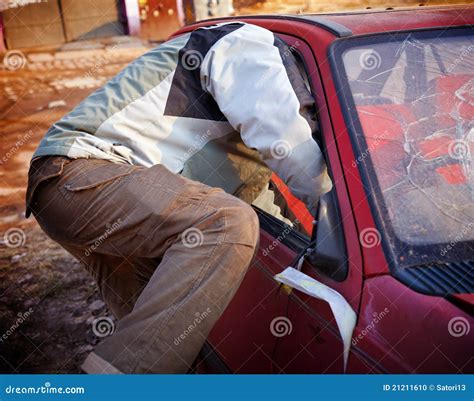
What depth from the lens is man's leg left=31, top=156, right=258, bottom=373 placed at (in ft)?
5.94

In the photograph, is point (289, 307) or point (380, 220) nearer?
point (380, 220)

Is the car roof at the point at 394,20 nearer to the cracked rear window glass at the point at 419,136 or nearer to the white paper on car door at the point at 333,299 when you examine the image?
the cracked rear window glass at the point at 419,136

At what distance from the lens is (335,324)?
178 cm

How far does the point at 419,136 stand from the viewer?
80.2 inches

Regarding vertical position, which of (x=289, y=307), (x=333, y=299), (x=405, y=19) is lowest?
(x=289, y=307)

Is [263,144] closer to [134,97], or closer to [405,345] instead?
[134,97]

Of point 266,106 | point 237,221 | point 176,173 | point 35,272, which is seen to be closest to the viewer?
point 237,221

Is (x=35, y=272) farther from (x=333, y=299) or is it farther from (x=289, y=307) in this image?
Result: (x=333, y=299)

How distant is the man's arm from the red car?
0.09 metres

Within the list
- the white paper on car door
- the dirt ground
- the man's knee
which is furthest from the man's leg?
the dirt ground

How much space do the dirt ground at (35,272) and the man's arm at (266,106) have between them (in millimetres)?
1710

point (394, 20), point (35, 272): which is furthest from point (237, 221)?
point (35, 272)

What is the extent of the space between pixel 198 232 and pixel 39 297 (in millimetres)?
2304

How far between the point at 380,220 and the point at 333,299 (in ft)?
0.86
